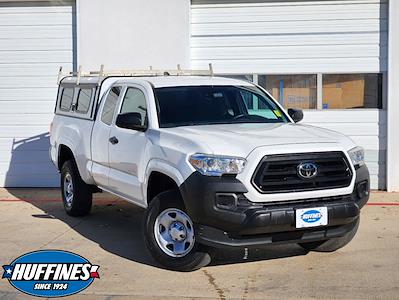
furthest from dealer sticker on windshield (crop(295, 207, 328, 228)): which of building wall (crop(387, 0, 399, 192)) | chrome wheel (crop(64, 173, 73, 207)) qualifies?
building wall (crop(387, 0, 399, 192))

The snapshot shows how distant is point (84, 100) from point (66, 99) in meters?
0.91

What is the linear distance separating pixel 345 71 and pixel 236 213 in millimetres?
6432

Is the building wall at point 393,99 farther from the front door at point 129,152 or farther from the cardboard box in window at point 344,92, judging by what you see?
the front door at point 129,152

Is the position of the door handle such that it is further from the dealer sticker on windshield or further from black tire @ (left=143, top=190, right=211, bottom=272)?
the dealer sticker on windshield

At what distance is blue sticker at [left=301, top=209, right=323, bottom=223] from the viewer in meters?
5.98

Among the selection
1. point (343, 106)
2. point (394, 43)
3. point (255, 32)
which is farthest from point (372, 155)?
point (255, 32)

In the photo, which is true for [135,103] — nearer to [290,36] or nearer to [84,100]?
[84,100]

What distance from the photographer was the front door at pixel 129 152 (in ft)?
23.4

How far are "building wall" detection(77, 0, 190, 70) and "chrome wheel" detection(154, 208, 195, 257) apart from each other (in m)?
5.63

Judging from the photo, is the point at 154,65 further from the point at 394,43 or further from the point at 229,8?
the point at 394,43

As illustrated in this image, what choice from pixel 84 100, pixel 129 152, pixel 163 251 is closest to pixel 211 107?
pixel 129 152

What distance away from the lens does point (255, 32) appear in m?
11.6

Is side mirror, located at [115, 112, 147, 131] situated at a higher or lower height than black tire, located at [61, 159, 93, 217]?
higher

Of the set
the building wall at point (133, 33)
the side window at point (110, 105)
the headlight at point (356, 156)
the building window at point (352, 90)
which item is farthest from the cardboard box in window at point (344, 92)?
the headlight at point (356, 156)
